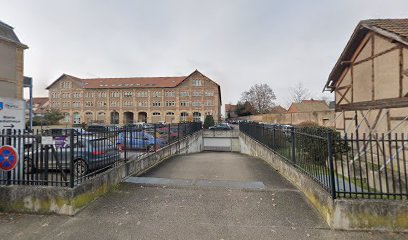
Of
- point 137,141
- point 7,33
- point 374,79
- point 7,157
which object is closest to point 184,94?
point 7,33

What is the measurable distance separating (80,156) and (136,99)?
6233 centimetres

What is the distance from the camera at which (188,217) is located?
14.1 ft

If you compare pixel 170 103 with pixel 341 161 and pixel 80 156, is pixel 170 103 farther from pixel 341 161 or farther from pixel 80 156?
pixel 341 161

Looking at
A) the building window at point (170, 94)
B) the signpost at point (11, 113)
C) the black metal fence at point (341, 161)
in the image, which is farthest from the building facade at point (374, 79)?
the building window at point (170, 94)

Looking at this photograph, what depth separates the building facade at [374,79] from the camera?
26.9 ft

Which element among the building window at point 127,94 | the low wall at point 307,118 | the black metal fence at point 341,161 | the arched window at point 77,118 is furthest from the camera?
the arched window at point 77,118

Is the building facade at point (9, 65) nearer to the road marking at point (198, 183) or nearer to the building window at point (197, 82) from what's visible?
the road marking at point (198, 183)

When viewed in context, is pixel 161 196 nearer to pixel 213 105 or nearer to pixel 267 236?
pixel 267 236

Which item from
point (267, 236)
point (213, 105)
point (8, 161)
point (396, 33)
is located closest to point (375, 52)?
point (396, 33)

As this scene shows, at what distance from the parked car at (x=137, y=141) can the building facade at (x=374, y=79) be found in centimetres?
771

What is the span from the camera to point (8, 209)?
455cm

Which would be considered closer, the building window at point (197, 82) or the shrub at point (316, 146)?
the shrub at point (316, 146)

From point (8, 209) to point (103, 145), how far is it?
2.23 meters

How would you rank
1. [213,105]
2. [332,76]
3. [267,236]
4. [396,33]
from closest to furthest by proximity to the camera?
[267,236] → [396,33] → [332,76] → [213,105]
